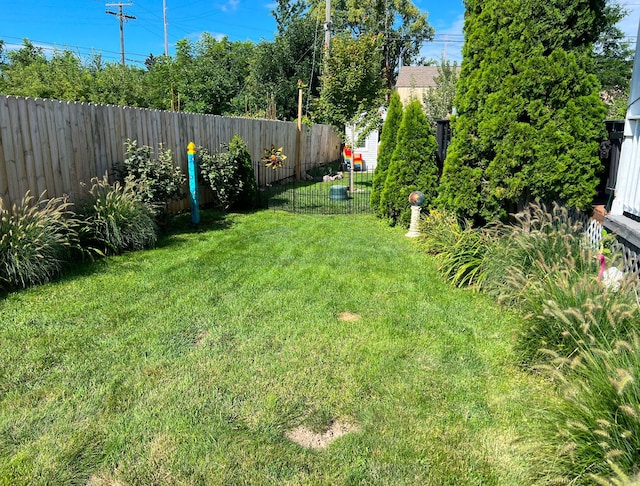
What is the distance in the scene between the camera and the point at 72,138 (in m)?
6.00

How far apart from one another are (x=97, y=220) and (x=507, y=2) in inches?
223

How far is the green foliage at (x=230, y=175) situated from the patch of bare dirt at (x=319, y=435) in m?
6.67

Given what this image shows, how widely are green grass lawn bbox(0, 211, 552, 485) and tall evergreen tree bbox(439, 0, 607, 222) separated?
1696 mm

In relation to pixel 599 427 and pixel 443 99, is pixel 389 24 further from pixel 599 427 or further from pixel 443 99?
pixel 599 427

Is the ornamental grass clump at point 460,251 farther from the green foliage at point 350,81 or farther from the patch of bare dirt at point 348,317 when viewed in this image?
→ the green foliage at point 350,81

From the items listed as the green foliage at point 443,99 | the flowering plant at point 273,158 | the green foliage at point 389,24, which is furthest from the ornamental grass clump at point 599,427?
the green foliage at point 389,24

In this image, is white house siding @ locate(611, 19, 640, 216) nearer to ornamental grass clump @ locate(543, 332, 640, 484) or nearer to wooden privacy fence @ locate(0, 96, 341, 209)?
ornamental grass clump @ locate(543, 332, 640, 484)

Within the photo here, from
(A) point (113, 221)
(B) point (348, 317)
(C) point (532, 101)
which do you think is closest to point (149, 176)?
(A) point (113, 221)

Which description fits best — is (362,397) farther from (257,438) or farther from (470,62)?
(470,62)

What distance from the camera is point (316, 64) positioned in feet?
87.9

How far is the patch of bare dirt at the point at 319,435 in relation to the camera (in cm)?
246

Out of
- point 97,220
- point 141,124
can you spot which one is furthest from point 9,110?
point 141,124

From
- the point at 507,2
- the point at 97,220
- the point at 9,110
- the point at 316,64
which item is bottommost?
the point at 97,220

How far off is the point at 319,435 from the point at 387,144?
7.26m
